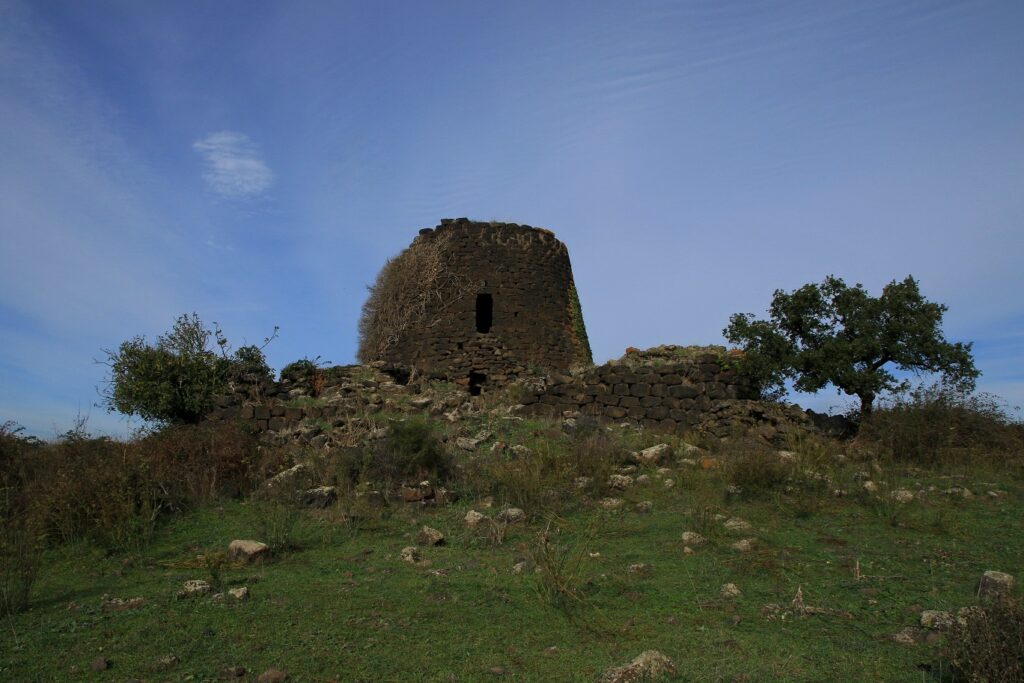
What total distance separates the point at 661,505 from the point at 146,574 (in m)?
5.11

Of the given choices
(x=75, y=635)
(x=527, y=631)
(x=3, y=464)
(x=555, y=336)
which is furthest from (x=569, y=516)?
(x=555, y=336)

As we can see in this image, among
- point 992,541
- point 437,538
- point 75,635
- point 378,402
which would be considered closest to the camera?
point 75,635

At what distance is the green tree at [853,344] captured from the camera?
11922mm

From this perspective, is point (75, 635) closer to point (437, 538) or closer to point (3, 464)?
point (437, 538)

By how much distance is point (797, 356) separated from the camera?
479 inches

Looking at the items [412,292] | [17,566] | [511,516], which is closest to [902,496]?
[511,516]

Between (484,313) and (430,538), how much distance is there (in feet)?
33.3

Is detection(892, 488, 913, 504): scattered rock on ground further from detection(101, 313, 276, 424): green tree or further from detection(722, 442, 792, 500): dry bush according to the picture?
detection(101, 313, 276, 424): green tree

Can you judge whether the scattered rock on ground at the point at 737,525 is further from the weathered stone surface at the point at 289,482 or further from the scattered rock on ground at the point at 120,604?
the weathered stone surface at the point at 289,482

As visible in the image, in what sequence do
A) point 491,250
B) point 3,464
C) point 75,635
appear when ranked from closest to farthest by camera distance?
point 75,635 < point 3,464 < point 491,250

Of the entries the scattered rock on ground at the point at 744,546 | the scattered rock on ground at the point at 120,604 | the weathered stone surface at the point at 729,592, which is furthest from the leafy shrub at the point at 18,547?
the scattered rock on ground at the point at 744,546

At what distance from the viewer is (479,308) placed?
53.5 feet

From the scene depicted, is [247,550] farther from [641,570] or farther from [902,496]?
[902,496]

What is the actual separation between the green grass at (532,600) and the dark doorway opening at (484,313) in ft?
30.2
